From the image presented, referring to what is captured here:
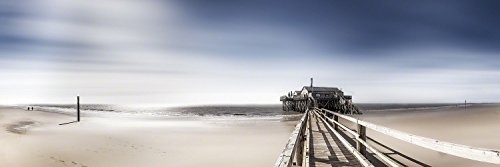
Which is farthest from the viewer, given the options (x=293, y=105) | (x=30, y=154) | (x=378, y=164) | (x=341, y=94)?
(x=293, y=105)

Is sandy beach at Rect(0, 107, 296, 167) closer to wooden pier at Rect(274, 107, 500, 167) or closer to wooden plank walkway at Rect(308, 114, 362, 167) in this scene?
wooden plank walkway at Rect(308, 114, 362, 167)

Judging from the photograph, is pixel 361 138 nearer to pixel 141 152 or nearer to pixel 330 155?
pixel 330 155

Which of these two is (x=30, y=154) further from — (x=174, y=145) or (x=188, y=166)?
(x=188, y=166)

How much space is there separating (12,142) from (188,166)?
10.7 metres

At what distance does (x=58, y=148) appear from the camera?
48.6 ft

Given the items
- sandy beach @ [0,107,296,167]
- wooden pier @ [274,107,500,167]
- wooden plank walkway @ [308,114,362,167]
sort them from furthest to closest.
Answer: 1. sandy beach @ [0,107,296,167]
2. wooden plank walkway @ [308,114,362,167]
3. wooden pier @ [274,107,500,167]

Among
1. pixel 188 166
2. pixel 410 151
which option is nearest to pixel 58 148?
pixel 188 166

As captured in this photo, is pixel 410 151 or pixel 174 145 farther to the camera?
pixel 174 145

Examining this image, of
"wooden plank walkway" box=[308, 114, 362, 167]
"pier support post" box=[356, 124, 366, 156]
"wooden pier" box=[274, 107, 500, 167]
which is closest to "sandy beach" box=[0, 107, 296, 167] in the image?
"wooden plank walkway" box=[308, 114, 362, 167]

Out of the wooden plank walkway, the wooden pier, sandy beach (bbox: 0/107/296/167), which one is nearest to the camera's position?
the wooden pier

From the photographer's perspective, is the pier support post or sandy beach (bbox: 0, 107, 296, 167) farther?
sandy beach (bbox: 0, 107, 296, 167)

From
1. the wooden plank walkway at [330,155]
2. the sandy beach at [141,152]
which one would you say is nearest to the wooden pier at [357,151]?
the wooden plank walkway at [330,155]

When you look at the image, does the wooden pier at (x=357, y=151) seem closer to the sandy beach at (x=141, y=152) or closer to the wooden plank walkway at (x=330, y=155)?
the wooden plank walkway at (x=330, y=155)

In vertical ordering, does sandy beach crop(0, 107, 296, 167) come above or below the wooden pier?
below
